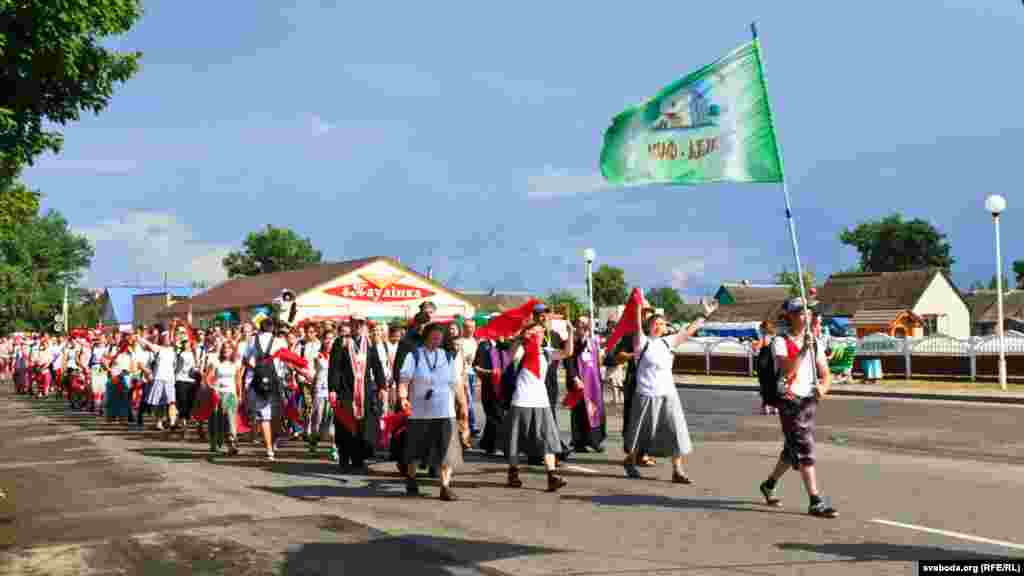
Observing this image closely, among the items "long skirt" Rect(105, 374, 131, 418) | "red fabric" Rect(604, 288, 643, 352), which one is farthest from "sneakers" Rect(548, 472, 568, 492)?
"long skirt" Rect(105, 374, 131, 418)

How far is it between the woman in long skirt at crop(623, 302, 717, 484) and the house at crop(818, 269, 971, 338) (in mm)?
63265

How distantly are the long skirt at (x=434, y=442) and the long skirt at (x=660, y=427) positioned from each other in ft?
6.61

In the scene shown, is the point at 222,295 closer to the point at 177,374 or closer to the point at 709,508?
the point at 177,374

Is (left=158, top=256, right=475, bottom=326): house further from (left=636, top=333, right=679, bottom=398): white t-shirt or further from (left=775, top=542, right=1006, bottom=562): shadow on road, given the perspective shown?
(left=775, top=542, right=1006, bottom=562): shadow on road

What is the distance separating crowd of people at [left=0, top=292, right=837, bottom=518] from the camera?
1034 cm

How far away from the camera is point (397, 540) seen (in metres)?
8.10

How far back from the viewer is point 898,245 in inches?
4210

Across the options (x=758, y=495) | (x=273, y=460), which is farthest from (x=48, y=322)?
(x=758, y=495)

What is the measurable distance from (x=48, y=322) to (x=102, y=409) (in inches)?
3013

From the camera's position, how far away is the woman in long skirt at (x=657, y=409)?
1100 centimetres

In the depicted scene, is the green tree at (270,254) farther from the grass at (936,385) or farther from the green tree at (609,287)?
the grass at (936,385)

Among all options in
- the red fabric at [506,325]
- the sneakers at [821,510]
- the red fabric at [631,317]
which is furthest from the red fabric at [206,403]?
the sneakers at [821,510]

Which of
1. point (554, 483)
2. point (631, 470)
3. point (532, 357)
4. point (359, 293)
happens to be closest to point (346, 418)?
point (532, 357)

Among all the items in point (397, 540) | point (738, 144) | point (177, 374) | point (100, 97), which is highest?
point (100, 97)
